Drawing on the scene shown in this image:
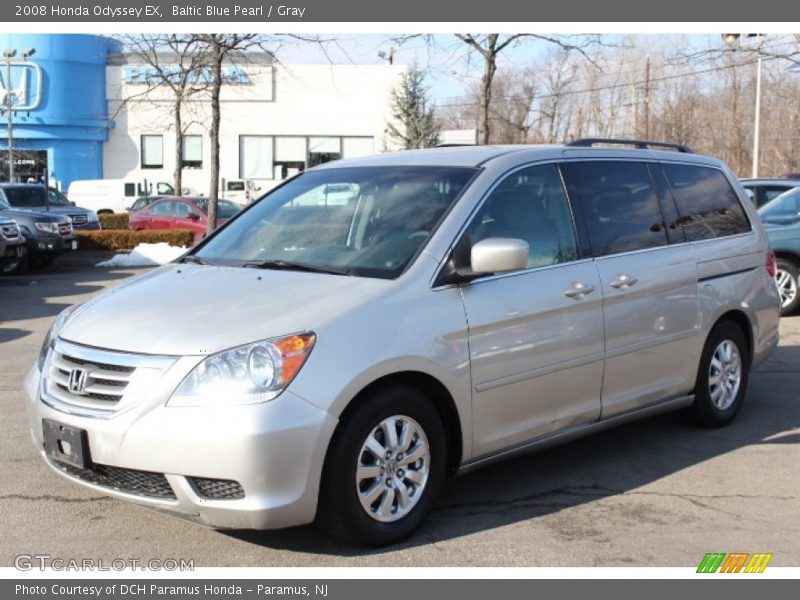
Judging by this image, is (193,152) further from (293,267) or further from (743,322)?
(293,267)

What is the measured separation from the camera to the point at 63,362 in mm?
4422

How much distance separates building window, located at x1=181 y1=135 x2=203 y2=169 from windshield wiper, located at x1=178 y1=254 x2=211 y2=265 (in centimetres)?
4736

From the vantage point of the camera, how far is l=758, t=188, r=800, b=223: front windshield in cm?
1209

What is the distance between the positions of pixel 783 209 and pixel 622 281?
25.1ft

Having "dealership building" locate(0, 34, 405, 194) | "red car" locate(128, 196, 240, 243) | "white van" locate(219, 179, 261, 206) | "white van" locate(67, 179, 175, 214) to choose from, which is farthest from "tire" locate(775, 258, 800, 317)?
"dealership building" locate(0, 34, 405, 194)

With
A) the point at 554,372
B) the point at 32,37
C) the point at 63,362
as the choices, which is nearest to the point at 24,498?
the point at 63,362

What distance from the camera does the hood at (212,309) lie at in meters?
→ 4.10

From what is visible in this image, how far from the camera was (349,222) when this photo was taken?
512 cm

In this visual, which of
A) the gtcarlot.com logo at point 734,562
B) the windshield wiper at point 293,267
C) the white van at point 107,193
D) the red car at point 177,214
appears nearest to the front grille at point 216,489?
the windshield wiper at point 293,267

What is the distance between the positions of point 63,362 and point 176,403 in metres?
0.81

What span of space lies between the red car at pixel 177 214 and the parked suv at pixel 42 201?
1.88 meters

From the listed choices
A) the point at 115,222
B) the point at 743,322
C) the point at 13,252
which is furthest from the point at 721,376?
the point at 115,222

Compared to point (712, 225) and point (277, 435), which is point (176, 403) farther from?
point (712, 225)

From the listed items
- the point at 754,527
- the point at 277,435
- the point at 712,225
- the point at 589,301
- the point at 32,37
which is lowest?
the point at 754,527
